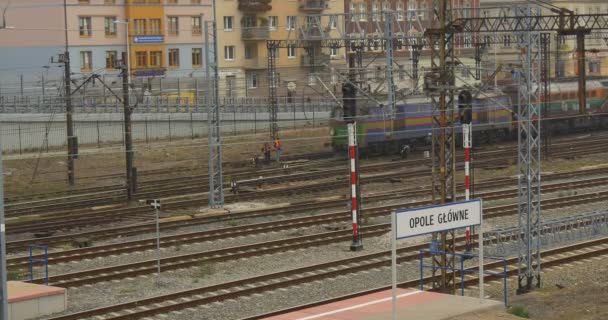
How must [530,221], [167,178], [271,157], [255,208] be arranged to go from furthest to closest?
[271,157], [167,178], [255,208], [530,221]

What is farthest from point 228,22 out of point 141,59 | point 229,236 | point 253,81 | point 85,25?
point 229,236

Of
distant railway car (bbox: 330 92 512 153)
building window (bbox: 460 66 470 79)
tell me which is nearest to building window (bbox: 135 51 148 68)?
distant railway car (bbox: 330 92 512 153)

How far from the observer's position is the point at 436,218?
18109mm

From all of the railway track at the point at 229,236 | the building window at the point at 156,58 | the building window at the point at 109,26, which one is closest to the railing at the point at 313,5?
the building window at the point at 156,58

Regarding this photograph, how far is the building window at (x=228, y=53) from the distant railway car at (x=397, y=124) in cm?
1734

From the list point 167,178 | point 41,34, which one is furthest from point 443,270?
point 41,34

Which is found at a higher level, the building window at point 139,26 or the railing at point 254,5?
the railing at point 254,5

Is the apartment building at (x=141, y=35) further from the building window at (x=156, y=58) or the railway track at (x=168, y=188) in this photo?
the railway track at (x=168, y=188)

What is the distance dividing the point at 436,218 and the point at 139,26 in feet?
154

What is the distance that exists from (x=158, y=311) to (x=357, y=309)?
154 inches

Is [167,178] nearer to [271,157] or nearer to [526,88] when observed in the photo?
[271,157]

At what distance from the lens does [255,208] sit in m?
35.2

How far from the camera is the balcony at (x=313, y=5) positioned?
2768 inches

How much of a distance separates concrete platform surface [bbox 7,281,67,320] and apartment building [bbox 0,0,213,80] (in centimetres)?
3626
